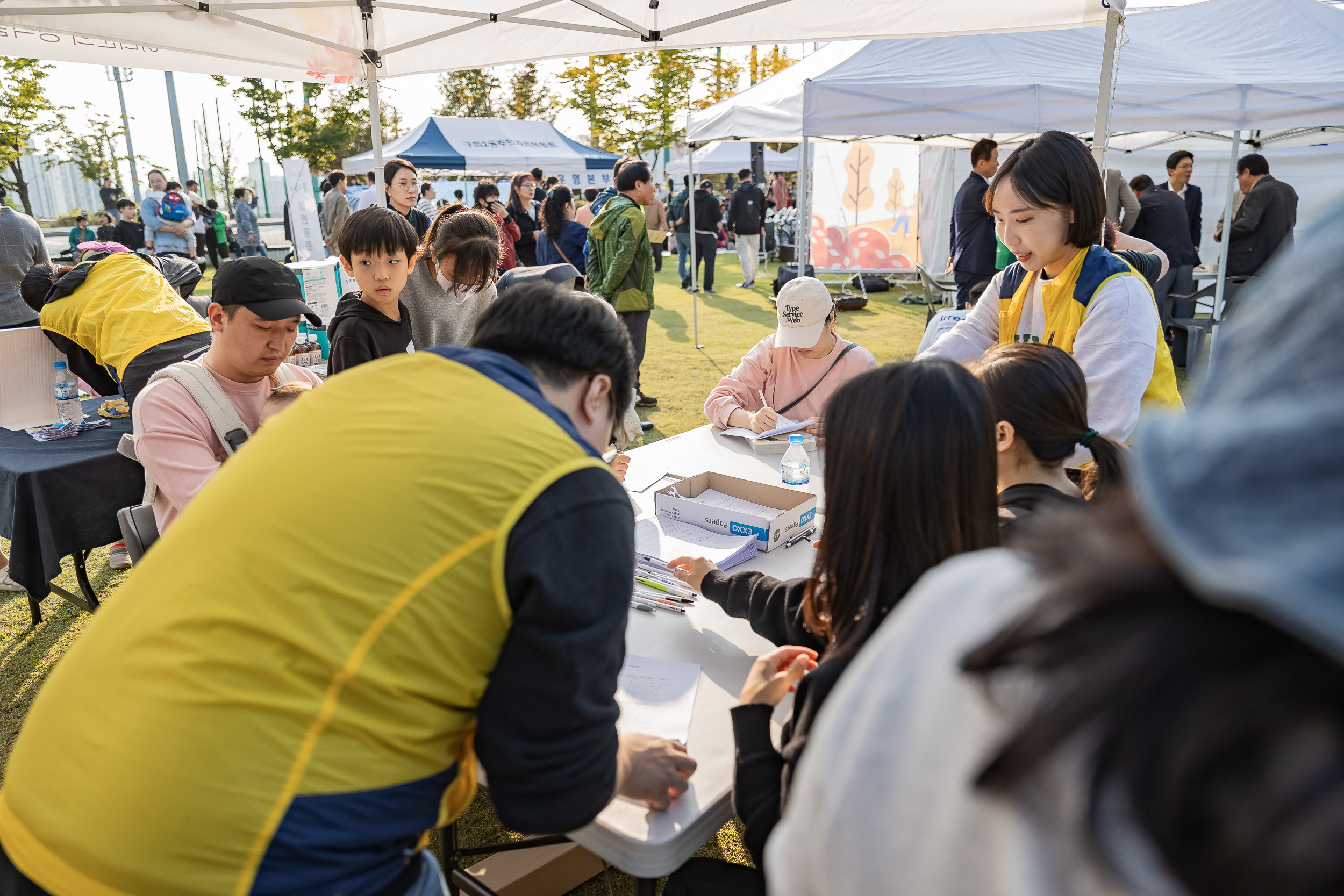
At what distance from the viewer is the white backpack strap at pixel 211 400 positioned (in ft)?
7.34

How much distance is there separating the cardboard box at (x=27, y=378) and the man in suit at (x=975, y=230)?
6.24 m

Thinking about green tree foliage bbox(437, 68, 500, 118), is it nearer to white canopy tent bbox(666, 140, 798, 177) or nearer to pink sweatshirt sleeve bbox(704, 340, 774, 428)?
white canopy tent bbox(666, 140, 798, 177)

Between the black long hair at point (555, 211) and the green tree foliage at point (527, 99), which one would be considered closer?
the black long hair at point (555, 211)

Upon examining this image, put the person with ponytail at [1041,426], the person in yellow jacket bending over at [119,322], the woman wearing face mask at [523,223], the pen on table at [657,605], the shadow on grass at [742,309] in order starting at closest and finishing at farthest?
the person with ponytail at [1041,426] < the pen on table at [657,605] < the person in yellow jacket bending over at [119,322] < the woman wearing face mask at [523,223] < the shadow on grass at [742,309]

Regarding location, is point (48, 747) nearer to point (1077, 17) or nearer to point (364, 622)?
point (364, 622)

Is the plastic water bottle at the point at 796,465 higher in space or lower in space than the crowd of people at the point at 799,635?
lower

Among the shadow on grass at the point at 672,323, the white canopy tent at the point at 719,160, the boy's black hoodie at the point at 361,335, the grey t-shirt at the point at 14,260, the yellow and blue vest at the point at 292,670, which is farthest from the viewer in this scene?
the white canopy tent at the point at 719,160

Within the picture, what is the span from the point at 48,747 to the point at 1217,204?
13581 millimetres

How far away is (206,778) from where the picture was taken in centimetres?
86

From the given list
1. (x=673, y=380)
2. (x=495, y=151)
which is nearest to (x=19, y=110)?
(x=495, y=151)

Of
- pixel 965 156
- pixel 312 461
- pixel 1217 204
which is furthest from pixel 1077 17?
pixel 1217 204

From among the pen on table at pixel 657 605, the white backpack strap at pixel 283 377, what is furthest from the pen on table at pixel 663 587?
the white backpack strap at pixel 283 377

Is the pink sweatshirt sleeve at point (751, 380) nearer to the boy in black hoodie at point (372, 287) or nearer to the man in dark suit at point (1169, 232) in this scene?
the boy in black hoodie at point (372, 287)

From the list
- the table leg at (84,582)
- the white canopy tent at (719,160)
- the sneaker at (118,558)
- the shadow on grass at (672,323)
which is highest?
the white canopy tent at (719,160)
